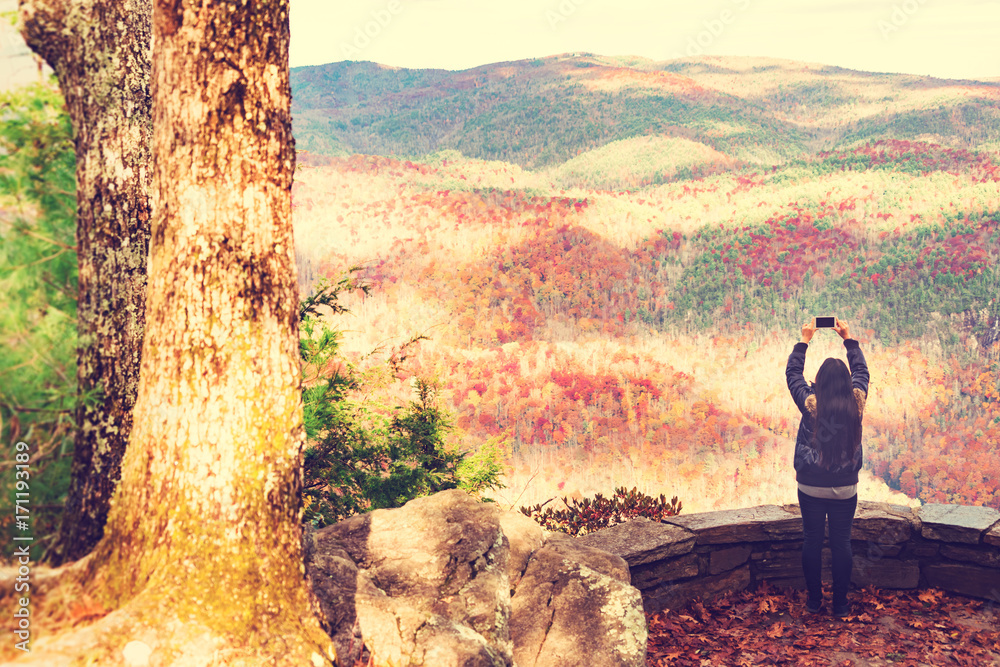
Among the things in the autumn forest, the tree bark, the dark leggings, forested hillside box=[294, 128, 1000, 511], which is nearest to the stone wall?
the dark leggings

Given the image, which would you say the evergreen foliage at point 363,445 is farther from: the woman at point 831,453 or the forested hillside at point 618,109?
the forested hillside at point 618,109

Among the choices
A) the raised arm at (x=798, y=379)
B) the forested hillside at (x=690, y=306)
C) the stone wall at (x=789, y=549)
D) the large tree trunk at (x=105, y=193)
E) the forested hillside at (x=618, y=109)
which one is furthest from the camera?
the forested hillside at (x=618, y=109)

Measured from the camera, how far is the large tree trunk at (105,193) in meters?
3.14

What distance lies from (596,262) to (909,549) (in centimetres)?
1290

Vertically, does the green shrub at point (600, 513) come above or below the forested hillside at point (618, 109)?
below

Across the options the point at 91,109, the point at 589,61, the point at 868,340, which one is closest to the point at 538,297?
the point at 868,340

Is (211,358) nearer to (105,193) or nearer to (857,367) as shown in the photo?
→ (105,193)

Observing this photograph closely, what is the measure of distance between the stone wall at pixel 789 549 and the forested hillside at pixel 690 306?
393 centimetres

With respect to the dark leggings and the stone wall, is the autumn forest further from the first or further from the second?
the dark leggings

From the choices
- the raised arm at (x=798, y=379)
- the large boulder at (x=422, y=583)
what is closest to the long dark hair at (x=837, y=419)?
the raised arm at (x=798, y=379)

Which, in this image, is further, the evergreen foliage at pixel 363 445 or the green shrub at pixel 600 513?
the green shrub at pixel 600 513

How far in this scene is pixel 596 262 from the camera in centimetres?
1844

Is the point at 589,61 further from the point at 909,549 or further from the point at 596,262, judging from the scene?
the point at 909,549

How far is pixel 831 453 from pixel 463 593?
2967 millimetres
